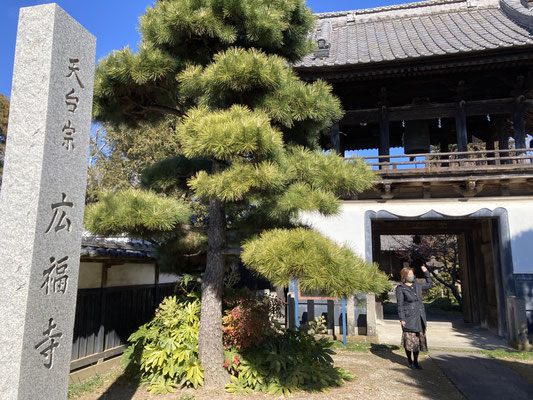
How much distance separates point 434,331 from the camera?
36.1 feet

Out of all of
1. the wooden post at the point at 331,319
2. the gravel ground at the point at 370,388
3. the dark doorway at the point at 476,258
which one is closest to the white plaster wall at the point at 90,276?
the gravel ground at the point at 370,388

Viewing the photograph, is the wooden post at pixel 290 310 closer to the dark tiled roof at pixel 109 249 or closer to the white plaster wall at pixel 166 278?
the white plaster wall at pixel 166 278

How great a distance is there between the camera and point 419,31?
1062 centimetres

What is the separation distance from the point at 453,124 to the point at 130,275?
358 inches

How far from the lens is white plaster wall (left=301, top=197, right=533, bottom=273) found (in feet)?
28.0

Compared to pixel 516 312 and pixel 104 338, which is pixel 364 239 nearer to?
pixel 516 312

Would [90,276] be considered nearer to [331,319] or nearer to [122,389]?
[122,389]

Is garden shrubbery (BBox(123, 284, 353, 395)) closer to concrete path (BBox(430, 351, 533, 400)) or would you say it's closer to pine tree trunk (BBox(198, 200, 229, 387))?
pine tree trunk (BBox(198, 200, 229, 387))

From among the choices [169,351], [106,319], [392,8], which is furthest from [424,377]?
[392,8]

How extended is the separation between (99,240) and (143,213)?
2.20m

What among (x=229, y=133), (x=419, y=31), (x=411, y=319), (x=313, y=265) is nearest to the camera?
(x=313, y=265)

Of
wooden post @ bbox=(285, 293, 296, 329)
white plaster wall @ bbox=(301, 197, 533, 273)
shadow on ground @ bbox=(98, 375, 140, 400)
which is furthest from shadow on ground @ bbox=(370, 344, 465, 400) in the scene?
shadow on ground @ bbox=(98, 375, 140, 400)

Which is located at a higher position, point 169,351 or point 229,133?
point 229,133

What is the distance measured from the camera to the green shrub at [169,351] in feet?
16.6
